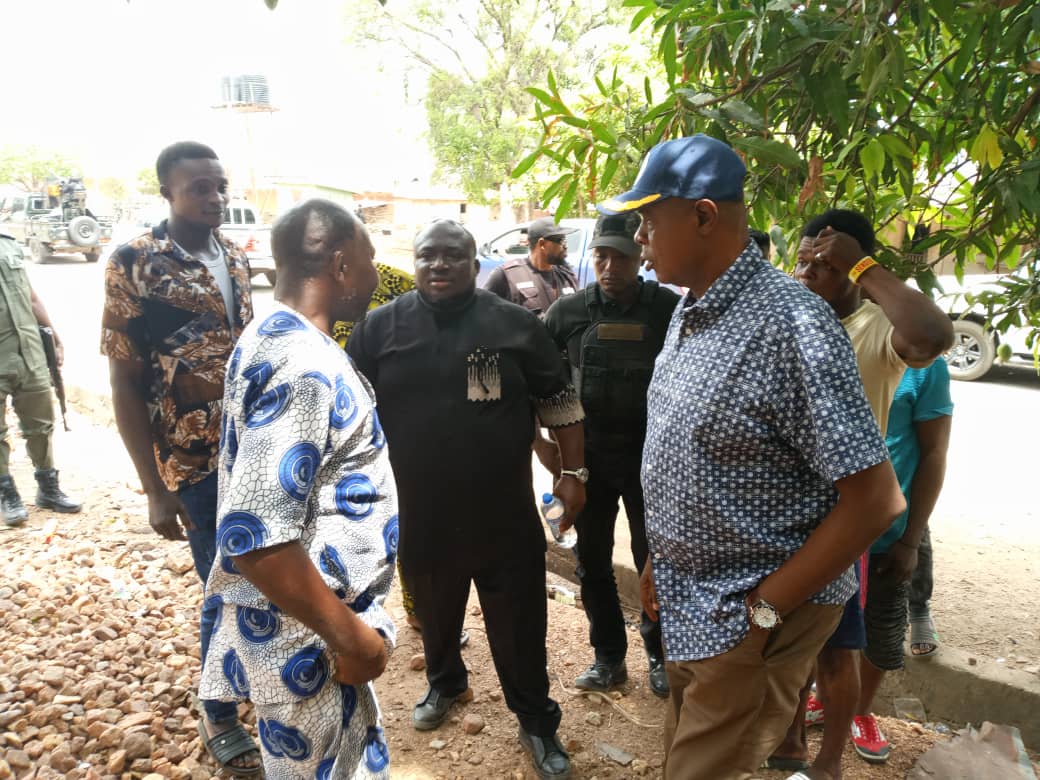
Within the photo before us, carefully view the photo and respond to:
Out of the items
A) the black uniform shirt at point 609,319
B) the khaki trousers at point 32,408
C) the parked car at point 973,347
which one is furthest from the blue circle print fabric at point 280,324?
the parked car at point 973,347

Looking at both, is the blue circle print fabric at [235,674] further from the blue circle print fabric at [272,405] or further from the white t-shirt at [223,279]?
the white t-shirt at [223,279]

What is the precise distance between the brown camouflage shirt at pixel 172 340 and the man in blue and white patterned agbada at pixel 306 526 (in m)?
1.05

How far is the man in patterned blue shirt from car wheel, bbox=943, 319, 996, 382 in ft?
27.0

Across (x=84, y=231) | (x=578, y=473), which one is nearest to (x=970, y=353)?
(x=578, y=473)

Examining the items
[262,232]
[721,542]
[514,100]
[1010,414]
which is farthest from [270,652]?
[514,100]

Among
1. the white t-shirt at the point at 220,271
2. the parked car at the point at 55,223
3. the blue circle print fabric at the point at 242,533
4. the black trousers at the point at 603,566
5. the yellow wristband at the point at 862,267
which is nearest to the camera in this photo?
the blue circle print fabric at the point at 242,533

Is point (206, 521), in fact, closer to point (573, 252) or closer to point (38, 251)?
point (573, 252)

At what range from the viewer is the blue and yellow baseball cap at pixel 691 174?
1607mm

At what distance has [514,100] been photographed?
833 inches

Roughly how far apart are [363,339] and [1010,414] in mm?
7087

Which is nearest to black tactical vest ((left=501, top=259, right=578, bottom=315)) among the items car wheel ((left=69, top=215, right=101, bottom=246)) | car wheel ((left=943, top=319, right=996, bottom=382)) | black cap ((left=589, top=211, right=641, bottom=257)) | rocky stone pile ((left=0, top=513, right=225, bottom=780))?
black cap ((left=589, top=211, right=641, bottom=257))

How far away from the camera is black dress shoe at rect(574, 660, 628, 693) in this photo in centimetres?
316

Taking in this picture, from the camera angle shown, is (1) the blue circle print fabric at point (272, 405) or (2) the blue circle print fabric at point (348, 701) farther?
(2) the blue circle print fabric at point (348, 701)

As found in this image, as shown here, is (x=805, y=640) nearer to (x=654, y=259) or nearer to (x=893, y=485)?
(x=893, y=485)
